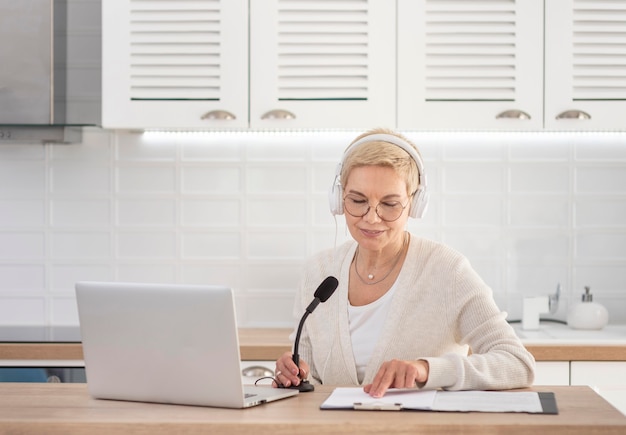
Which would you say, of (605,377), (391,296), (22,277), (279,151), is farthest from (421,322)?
(22,277)

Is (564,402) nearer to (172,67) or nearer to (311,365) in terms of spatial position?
(311,365)

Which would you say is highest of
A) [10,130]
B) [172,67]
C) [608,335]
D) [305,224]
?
[172,67]

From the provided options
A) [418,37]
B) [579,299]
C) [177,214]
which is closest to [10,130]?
[177,214]

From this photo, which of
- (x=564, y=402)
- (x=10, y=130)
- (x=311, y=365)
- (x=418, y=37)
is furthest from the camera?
(x=10, y=130)

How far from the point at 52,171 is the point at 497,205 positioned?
5.83ft

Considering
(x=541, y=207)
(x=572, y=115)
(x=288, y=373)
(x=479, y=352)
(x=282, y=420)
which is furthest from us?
(x=541, y=207)

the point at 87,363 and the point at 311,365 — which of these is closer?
the point at 87,363

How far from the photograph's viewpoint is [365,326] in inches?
96.1

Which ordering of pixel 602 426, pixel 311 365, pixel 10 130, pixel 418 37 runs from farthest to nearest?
pixel 10 130 < pixel 418 37 < pixel 311 365 < pixel 602 426

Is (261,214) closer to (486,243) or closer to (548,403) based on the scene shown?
(486,243)

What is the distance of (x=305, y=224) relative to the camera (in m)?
3.71

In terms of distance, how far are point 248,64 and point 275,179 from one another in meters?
0.55

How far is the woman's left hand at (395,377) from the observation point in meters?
1.94

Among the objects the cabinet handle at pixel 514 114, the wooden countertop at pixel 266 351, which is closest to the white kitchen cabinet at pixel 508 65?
the cabinet handle at pixel 514 114
